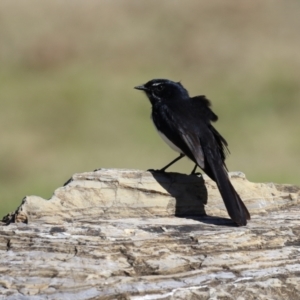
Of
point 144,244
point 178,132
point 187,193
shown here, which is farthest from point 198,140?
point 144,244

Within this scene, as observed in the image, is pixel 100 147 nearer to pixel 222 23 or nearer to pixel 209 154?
pixel 222 23

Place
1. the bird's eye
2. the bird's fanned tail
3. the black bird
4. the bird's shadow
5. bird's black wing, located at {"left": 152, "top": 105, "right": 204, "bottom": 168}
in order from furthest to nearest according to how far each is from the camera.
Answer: the bird's eye, bird's black wing, located at {"left": 152, "top": 105, "right": 204, "bottom": 168}, the bird's shadow, the black bird, the bird's fanned tail

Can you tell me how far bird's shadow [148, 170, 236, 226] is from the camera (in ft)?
27.8

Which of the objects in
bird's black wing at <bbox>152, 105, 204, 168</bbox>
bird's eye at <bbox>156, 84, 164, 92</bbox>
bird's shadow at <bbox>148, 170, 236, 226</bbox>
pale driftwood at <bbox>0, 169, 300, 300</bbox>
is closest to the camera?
pale driftwood at <bbox>0, 169, 300, 300</bbox>

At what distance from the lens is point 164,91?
32.4 ft

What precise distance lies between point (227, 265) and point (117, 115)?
1597 cm

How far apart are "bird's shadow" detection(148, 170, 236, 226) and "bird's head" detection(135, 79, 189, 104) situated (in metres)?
1.23

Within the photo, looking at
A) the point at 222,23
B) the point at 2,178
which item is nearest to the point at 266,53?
the point at 222,23

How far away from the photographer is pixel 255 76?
26.2 meters

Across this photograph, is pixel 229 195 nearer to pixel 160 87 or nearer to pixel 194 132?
pixel 194 132

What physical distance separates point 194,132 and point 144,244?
2029 mm

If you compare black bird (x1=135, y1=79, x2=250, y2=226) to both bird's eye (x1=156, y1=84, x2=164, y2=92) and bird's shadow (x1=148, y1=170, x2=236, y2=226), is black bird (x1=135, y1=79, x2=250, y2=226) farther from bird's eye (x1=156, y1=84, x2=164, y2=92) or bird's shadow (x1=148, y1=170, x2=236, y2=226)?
bird's shadow (x1=148, y1=170, x2=236, y2=226)

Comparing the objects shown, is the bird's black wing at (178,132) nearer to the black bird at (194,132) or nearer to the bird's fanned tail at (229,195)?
the black bird at (194,132)

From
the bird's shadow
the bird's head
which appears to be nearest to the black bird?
the bird's head
